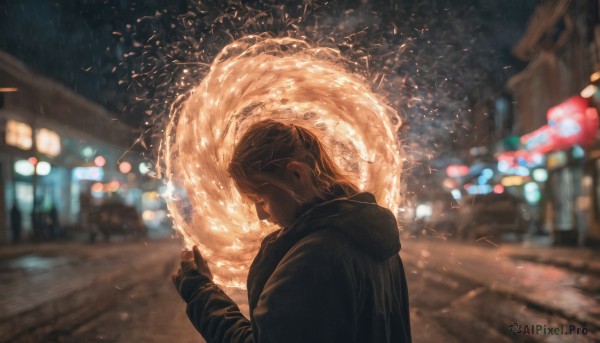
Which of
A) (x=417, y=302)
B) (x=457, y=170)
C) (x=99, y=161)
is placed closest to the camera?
(x=417, y=302)

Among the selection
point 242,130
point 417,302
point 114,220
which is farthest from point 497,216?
point 242,130

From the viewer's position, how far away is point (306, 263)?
5.00 ft

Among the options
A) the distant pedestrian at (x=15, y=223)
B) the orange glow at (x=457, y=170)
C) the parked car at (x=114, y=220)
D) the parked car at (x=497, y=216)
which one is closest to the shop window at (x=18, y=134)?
the distant pedestrian at (x=15, y=223)

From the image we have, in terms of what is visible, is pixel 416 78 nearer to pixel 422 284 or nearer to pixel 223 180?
pixel 223 180

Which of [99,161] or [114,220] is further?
[99,161]

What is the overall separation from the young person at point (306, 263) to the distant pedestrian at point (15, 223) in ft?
86.1

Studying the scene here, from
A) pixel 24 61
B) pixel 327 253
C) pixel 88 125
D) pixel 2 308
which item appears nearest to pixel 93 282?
pixel 2 308

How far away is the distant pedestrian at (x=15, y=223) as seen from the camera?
25281mm

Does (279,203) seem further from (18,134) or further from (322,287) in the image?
(18,134)

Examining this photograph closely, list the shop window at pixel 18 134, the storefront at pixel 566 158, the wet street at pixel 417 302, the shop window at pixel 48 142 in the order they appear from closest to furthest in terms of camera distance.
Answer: the wet street at pixel 417 302
the storefront at pixel 566 158
the shop window at pixel 18 134
the shop window at pixel 48 142

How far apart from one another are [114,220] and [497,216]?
1780 cm

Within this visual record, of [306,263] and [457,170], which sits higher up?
[457,170]

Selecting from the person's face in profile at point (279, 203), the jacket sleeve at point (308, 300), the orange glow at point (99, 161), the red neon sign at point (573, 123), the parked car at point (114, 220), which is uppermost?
the red neon sign at point (573, 123)

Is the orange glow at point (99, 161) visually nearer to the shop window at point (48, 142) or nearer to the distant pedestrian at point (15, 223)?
the shop window at point (48, 142)
